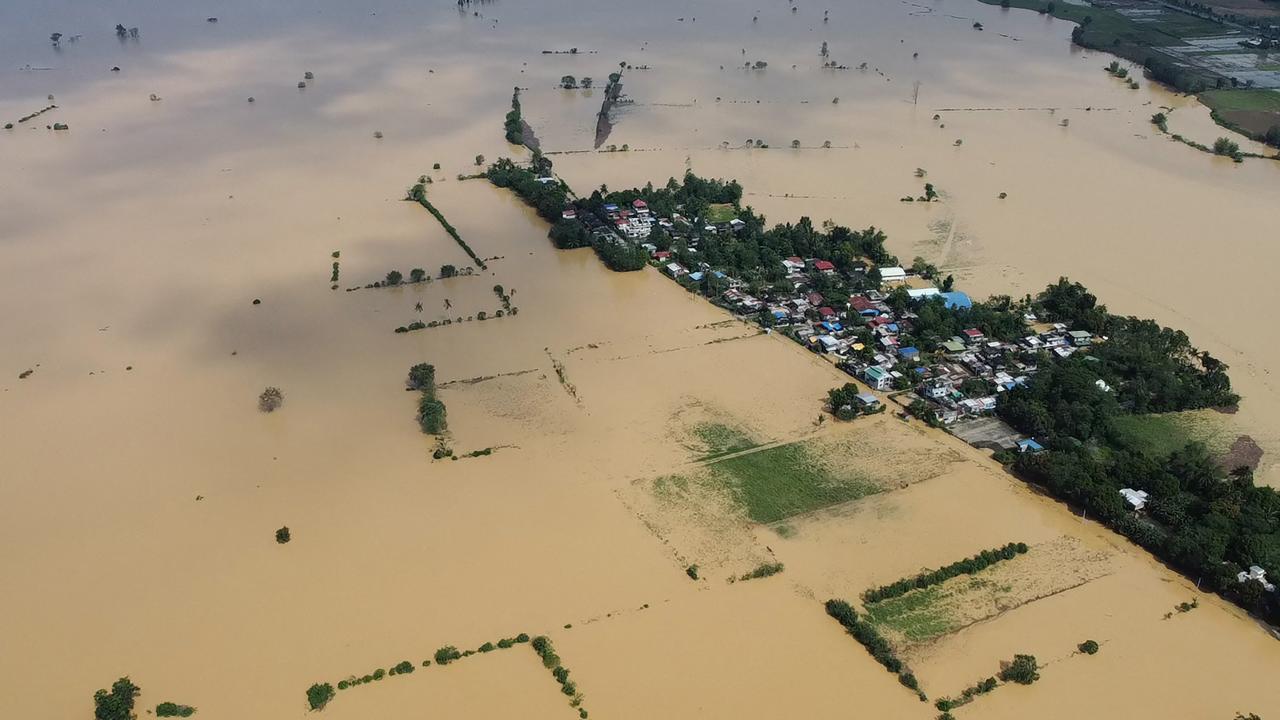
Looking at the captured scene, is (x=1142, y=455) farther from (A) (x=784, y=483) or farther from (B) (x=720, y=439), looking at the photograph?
(B) (x=720, y=439)

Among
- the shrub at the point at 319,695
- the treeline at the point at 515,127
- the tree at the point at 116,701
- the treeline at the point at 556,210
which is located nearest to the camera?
the tree at the point at 116,701

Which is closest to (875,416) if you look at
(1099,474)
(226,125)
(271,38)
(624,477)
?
(1099,474)

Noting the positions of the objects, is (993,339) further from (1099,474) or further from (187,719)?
(187,719)

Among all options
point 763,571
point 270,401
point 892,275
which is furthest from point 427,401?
point 892,275

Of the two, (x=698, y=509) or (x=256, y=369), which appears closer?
(x=698, y=509)

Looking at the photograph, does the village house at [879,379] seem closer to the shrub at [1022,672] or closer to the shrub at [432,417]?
the shrub at [1022,672]

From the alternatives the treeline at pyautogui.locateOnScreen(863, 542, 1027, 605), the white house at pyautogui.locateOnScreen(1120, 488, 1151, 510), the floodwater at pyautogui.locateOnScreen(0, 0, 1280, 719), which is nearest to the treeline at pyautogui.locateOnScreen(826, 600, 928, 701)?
the floodwater at pyautogui.locateOnScreen(0, 0, 1280, 719)

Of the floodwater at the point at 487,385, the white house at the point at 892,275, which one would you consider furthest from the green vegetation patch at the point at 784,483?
the white house at the point at 892,275
